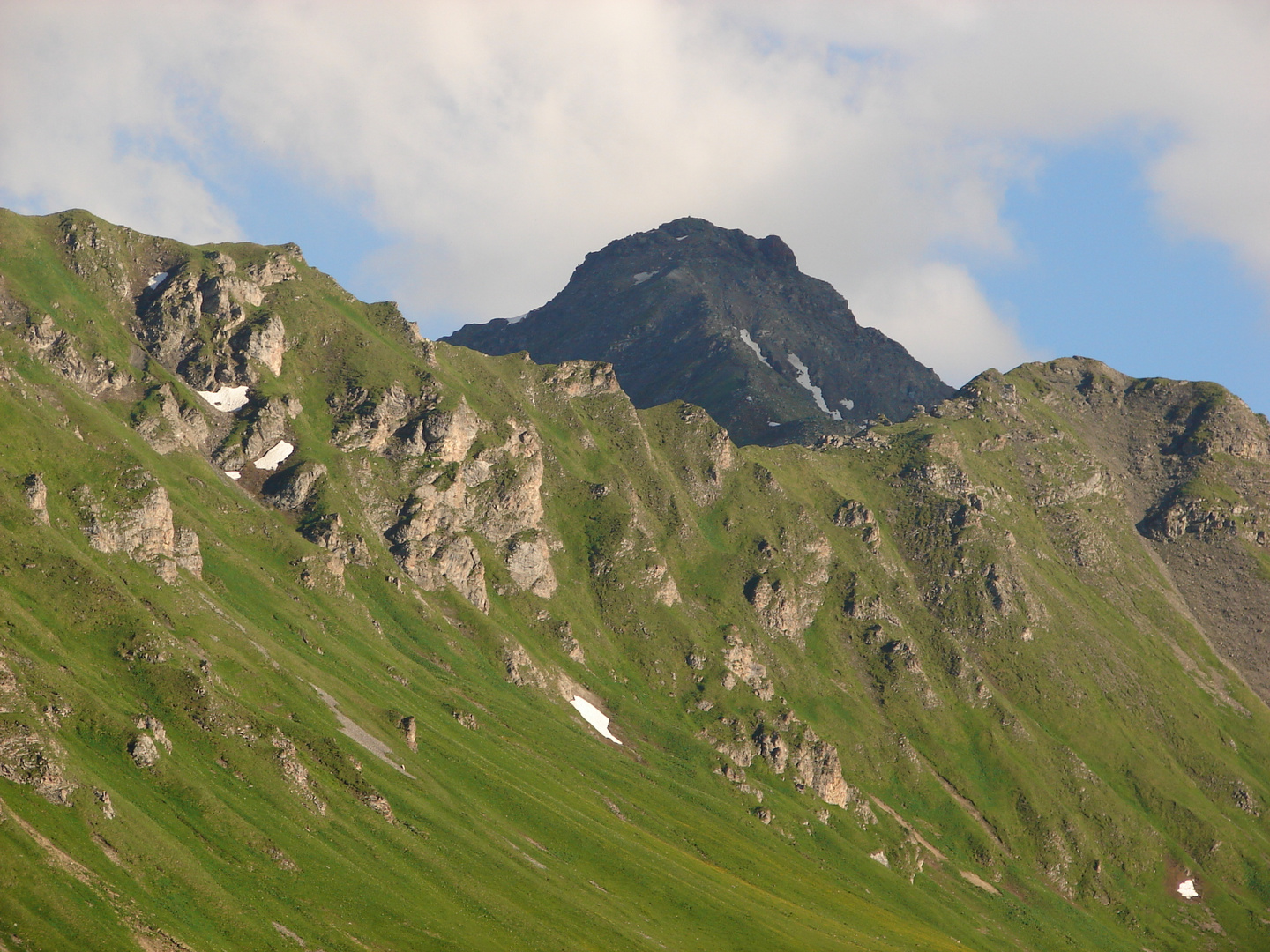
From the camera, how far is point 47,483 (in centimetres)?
17525

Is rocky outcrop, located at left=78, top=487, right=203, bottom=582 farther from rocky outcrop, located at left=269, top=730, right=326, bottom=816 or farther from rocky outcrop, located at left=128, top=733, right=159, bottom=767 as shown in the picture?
rocky outcrop, located at left=128, top=733, right=159, bottom=767

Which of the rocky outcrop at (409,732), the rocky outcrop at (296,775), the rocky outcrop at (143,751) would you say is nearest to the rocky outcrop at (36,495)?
the rocky outcrop at (296,775)

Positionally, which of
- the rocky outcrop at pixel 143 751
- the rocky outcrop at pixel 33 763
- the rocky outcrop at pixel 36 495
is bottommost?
the rocky outcrop at pixel 33 763

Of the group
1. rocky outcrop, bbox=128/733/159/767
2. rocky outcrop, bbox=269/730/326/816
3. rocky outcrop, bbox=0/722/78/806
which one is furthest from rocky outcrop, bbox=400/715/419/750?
rocky outcrop, bbox=0/722/78/806

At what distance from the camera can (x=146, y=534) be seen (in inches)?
7136

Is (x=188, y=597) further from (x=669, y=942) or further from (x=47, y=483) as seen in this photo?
(x=669, y=942)

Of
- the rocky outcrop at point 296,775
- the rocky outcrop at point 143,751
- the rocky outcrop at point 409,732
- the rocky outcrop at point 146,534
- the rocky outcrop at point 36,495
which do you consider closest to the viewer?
the rocky outcrop at point 143,751

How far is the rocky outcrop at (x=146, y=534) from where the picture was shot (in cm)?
17575

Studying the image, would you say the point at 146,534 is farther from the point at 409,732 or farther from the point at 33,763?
the point at 33,763

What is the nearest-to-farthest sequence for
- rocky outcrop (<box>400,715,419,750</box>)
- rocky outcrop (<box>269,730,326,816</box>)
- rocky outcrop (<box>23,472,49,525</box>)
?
rocky outcrop (<box>269,730,326,816</box>), rocky outcrop (<box>23,472,49,525</box>), rocky outcrop (<box>400,715,419,750</box>)

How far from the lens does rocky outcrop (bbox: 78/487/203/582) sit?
176 metres

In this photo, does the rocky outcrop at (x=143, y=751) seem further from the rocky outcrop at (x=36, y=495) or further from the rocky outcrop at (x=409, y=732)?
the rocky outcrop at (x=36, y=495)

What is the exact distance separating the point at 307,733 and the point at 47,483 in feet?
210

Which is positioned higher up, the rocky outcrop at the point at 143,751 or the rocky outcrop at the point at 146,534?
the rocky outcrop at the point at 146,534
